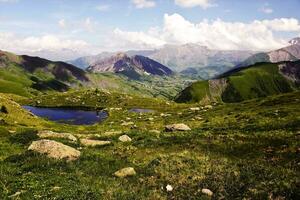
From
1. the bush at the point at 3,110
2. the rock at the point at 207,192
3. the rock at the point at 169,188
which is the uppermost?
the rock at the point at 207,192

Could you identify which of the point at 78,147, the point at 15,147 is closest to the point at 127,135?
the point at 78,147

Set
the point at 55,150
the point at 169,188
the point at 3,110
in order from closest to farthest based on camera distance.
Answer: the point at 169,188, the point at 55,150, the point at 3,110

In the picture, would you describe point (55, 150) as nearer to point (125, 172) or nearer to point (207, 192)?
point (125, 172)

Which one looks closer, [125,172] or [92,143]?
[125,172]

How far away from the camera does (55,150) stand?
3506 centimetres

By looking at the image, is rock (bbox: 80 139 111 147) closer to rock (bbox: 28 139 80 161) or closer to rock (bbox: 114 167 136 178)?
rock (bbox: 28 139 80 161)

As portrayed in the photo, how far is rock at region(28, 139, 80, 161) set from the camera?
34.2 meters

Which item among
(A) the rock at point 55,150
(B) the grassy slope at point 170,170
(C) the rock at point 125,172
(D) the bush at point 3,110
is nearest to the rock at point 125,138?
(B) the grassy slope at point 170,170

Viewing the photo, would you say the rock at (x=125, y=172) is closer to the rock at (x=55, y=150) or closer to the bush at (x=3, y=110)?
the rock at (x=55, y=150)

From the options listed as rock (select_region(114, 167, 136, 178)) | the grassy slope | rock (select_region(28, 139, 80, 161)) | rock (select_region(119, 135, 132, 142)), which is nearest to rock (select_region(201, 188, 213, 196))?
the grassy slope

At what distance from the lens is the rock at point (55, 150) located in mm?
34250

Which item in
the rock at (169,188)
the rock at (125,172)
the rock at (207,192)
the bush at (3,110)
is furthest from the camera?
the bush at (3,110)

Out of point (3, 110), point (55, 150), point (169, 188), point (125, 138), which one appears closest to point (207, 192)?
point (169, 188)

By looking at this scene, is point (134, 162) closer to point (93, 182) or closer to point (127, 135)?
point (93, 182)
